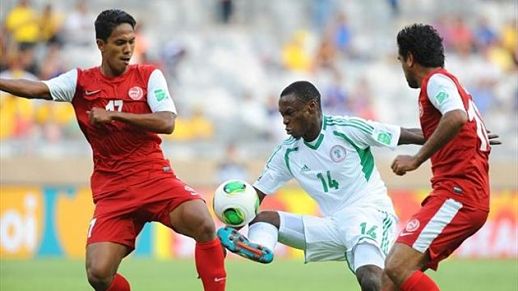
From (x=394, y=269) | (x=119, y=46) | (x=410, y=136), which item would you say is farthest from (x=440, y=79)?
(x=119, y=46)

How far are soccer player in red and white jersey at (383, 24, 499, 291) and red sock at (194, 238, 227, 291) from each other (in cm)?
138

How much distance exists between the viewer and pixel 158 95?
938 cm

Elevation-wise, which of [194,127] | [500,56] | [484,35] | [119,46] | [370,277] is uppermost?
[484,35]

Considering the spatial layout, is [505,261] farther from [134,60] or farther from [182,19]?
[182,19]

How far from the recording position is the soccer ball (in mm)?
9539

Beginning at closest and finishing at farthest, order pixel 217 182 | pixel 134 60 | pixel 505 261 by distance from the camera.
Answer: pixel 505 261 → pixel 217 182 → pixel 134 60

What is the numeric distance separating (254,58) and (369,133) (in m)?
14.8

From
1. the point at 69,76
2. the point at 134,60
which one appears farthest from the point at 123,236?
the point at 134,60

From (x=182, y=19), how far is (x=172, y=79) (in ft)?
9.67

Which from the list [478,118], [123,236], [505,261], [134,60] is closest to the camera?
[478,118]

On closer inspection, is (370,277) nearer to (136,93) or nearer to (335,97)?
(136,93)

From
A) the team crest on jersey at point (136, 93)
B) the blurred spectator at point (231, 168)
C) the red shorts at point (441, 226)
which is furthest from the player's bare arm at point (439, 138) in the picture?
the blurred spectator at point (231, 168)

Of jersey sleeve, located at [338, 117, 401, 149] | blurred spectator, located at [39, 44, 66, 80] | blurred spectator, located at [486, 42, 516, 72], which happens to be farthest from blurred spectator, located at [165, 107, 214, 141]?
jersey sleeve, located at [338, 117, 401, 149]

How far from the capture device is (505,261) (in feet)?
59.6
